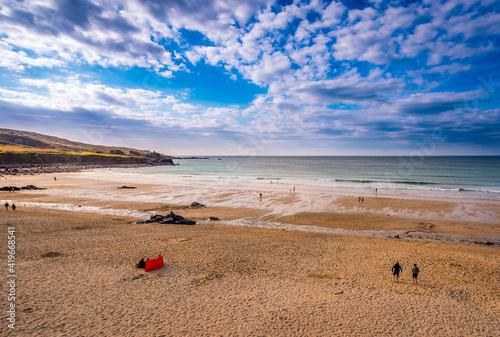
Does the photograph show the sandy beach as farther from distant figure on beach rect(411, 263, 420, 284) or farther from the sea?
the sea

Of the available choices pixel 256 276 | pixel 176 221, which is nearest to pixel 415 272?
pixel 256 276

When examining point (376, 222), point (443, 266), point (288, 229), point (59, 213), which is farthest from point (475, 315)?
point (59, 213)

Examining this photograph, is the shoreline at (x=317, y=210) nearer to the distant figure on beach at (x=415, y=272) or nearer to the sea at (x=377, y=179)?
the distant figure on beach at (x=415, y=272)

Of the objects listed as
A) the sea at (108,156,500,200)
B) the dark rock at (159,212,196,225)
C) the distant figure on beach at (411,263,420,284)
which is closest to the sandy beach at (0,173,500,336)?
the distant figure on beach at (411,263,420,284)

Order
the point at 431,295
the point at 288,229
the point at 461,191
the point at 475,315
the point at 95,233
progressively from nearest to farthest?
1. the point at 475,315
2. the point at 431,295
3. the point at 95,233
4. the point at 288,229
5. the point at 461,191

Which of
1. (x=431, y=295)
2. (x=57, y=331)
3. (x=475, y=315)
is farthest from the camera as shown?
(x=431, y=295)

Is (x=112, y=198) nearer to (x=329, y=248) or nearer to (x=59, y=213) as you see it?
(x=59, y=213)

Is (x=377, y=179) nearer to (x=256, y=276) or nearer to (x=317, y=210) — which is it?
(x=317, y=210)

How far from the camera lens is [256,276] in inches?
462

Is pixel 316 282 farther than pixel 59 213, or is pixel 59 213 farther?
Result: pixel 59 213

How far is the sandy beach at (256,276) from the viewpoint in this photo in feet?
26.5

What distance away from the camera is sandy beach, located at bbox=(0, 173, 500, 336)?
8062 mm

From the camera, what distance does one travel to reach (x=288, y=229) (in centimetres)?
2080

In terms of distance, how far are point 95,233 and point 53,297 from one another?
31.4ft
